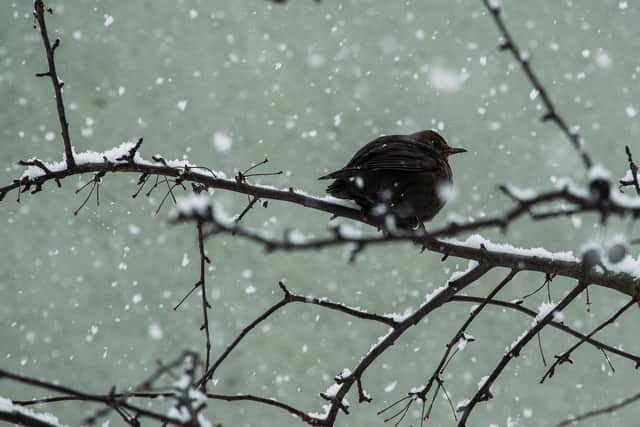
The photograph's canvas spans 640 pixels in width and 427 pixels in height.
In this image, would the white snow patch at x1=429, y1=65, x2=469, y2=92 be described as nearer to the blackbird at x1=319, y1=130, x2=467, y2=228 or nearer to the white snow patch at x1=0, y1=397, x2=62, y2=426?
the blackbird at x1=319, y1=130, x2=467, y2=228

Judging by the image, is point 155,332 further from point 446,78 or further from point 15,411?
point 15,411

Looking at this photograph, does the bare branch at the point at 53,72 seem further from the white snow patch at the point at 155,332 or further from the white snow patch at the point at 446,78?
the white snow patch at the point at 446,78

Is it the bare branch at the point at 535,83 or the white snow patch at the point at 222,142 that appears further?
the white snow patch at the point at 222,142

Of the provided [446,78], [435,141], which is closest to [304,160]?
[446,78]

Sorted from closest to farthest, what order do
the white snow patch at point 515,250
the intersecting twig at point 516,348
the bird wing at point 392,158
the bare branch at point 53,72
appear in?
the bare branch at point 53,72
the intersecting twig at point 516,348
the white snow patch at point 515,250
the bird wing at point 392,158

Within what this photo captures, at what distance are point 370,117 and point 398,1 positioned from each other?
883 centimetres

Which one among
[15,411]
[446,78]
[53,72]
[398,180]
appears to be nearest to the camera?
[15,411]

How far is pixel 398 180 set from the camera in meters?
3.34

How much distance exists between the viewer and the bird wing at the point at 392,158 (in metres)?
3.28

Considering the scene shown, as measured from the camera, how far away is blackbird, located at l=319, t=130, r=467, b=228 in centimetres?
312

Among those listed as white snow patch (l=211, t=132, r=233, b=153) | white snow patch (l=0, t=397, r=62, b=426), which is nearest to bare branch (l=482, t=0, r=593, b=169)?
white snow patch (l=0, t=397, r=62, b=426)

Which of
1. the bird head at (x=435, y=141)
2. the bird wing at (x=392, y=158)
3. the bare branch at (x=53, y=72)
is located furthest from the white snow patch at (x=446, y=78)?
the bare branch at (x=53, y=72)

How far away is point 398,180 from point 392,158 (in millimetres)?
115

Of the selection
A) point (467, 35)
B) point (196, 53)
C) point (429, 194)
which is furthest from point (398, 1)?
point (429, 194)
